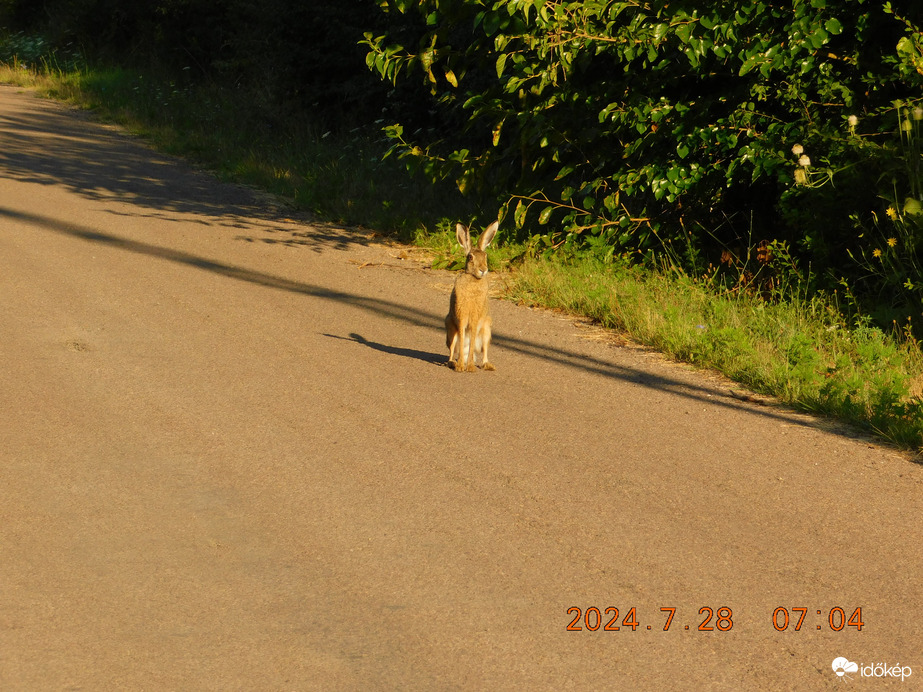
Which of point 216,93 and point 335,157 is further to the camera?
point 216,93

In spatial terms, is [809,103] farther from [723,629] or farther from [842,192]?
[723,629]

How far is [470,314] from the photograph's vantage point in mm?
7930

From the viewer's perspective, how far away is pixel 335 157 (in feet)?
56.9

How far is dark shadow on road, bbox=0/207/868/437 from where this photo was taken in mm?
7711

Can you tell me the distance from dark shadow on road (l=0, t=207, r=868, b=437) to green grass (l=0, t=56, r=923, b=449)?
1.25 feet

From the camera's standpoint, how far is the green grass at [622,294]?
7656 mm

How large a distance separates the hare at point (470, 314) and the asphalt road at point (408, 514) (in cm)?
20

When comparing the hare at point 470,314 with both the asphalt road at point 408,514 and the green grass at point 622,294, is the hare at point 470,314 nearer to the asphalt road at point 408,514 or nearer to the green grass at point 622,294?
the asphalt road at point 408,514

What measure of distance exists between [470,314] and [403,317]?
6.87ft

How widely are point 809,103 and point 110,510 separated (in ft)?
22.9

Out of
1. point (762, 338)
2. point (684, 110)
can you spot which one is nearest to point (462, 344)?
point (762, 338)

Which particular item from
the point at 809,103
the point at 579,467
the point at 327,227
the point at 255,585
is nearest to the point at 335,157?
the point at 327,227

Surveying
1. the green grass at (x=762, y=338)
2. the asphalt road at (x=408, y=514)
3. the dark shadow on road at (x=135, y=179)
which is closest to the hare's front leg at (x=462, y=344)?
the asphalt road at (x=408, y=514)

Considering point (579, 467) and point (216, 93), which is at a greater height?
point (216, 93)
